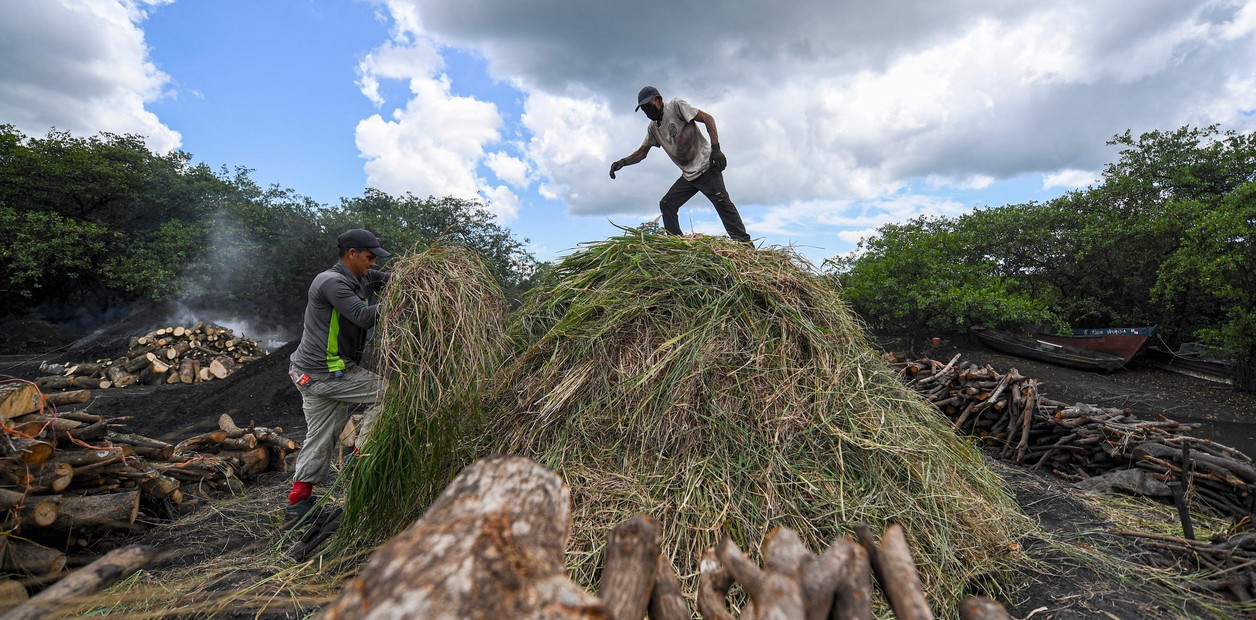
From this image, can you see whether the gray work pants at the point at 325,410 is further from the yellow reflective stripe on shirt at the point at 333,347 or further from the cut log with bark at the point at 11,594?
the cut log with bark at the point at 11,594

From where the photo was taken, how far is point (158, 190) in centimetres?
1714

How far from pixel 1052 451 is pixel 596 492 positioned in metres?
6.22

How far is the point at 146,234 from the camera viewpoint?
16.7 metres

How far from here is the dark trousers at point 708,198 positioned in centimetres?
499

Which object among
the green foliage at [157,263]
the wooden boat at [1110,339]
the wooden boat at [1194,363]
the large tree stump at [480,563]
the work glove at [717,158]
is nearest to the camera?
the large tree stump at [480,563]

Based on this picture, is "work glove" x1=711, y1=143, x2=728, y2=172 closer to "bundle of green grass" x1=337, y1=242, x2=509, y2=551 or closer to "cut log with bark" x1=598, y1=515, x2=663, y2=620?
"bundle of green grass" x1=337, y1=242, x2=509, y2=551

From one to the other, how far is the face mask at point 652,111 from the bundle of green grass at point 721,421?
1832 mm

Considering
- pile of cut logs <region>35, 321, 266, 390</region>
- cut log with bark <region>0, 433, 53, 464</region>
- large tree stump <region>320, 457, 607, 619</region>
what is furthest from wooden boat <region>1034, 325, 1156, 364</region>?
pile of cut logs <region>35, 321, 266, 390</region>

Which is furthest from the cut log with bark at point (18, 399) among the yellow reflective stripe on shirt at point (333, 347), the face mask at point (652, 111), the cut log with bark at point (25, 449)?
the face mask at point (652, 111)

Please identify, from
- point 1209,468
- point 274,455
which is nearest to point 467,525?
point 274,455

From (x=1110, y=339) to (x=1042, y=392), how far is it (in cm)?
461

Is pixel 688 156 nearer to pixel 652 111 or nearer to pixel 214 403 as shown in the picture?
pixel 652 111

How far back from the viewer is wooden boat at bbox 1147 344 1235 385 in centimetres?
1222

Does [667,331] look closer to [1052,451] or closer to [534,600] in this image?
[534,600]
